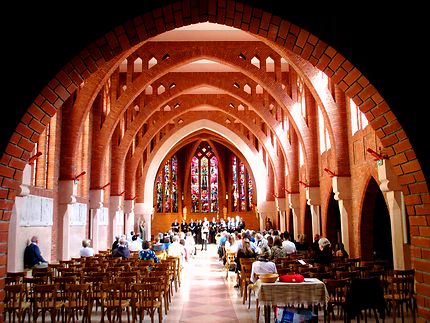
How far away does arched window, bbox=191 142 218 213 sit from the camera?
40.5m

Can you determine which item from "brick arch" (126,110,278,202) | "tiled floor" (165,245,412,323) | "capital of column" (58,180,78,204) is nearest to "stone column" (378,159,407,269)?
"tiled floor" (165,245,412,323)

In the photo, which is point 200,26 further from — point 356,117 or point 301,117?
point 356,117

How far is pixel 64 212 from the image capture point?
15.3 meters

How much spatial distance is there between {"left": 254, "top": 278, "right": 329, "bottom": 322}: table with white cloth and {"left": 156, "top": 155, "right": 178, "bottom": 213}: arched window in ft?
107

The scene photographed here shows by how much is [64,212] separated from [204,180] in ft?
85.9

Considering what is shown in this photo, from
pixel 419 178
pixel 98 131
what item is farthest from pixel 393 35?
pixel 98 131

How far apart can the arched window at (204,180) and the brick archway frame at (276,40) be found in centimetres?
3484

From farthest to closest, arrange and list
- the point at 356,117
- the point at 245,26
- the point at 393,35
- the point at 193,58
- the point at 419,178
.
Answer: the point at 193,58 < the point at 356,117 < the point at 245,26 < the point at 393,35 < the point at 419,178

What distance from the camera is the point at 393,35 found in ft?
17.5

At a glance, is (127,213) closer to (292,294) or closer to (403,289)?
(292,294)

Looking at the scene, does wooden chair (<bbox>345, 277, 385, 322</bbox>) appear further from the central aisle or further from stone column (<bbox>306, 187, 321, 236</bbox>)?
stone column (<bbox>306, 187, 321, 236</bbox>)

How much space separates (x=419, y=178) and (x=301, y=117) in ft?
44.0

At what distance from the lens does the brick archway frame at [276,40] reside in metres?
4.91

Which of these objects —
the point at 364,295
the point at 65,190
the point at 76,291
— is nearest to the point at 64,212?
the point at 65,190
